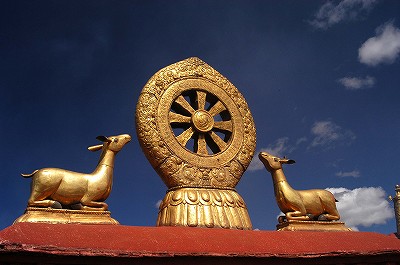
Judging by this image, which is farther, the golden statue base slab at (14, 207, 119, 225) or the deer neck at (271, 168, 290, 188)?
the deer neck at (271, 168, 290, 188)

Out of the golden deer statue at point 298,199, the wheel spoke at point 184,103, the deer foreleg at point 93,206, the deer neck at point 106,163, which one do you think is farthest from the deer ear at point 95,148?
the golden deer statue at point 298,199

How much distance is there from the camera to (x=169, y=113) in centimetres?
853

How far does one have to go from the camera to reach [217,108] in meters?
9.16

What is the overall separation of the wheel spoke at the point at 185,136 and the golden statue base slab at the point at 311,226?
235cm

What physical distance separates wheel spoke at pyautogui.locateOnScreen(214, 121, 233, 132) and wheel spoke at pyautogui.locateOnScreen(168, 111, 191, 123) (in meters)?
0.60

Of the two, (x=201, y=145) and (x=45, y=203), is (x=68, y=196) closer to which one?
(x=45, y=203)

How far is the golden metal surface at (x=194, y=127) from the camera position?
27.0ft

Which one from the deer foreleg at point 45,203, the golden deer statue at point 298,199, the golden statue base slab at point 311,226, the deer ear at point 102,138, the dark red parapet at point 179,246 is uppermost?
the deer ear at point 102,138

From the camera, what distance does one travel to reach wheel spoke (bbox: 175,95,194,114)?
874cm

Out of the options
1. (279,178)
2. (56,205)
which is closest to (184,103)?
(279,178)

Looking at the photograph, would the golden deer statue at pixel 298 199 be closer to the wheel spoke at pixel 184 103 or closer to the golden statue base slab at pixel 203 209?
the golden statue base slab at pixel 203 209

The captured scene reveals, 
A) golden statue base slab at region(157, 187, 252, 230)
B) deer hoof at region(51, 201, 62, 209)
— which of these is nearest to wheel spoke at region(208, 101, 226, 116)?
golden statue base slab at region(157, 187, 252, 230)

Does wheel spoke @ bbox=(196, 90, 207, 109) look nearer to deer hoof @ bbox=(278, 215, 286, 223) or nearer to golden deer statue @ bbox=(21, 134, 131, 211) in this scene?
golden deer statue @ bbox=(21, 134, 131, 211)

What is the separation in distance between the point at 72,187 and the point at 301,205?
4.20 meters
